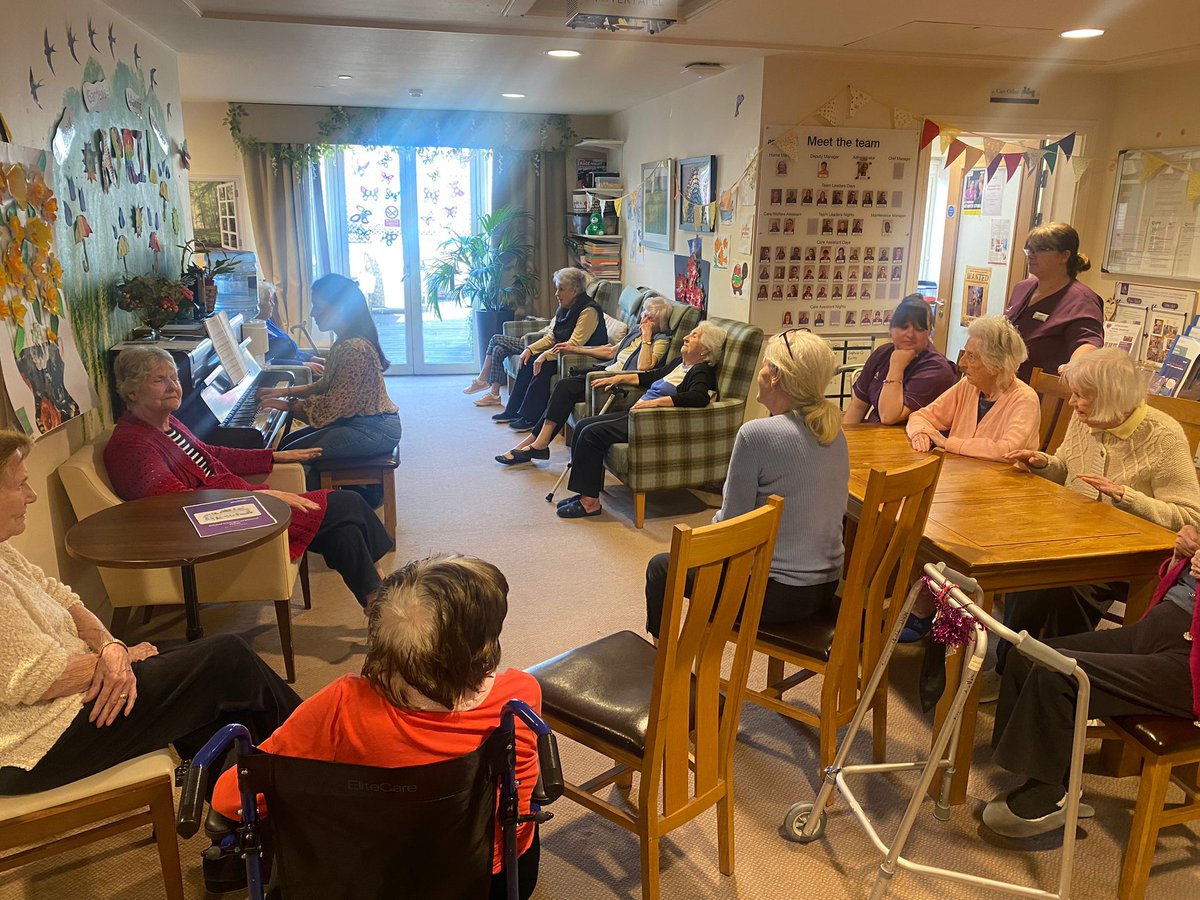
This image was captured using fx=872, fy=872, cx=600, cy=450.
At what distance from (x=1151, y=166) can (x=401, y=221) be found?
536 centimetres

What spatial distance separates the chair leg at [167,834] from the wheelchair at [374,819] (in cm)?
48

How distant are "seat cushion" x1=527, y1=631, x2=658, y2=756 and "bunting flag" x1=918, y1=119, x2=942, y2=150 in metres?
3.47

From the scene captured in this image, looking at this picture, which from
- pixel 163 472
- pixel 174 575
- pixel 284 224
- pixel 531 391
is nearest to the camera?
pixel 174 575

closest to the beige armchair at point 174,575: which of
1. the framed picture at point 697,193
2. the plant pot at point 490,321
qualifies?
the framed picture at point 697,193

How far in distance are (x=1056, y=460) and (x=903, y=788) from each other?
1.16 metres

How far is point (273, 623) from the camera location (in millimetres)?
3184

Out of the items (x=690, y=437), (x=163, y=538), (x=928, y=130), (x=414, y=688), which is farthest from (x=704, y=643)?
(x=928, y=130)

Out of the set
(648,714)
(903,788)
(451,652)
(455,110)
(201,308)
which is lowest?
(903,788)

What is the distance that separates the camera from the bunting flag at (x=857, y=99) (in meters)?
4.31

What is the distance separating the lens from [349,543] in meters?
2.95

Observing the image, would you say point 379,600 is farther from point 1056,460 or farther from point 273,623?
point 1056,460

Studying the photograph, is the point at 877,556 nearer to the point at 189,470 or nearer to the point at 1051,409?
the point at 1051,409

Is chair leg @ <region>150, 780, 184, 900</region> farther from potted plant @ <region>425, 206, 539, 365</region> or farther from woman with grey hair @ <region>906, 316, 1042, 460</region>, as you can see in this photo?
potted plant @ <region>425, 206, 539, 365</region>

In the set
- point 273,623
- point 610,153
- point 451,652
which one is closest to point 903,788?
point 451,652
